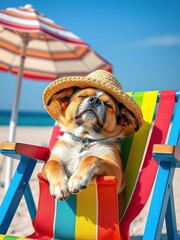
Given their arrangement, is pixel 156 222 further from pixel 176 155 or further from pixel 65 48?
pixel 65 48

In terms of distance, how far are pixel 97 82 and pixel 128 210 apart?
2.20 ft

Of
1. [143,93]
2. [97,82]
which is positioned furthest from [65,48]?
[97,82]

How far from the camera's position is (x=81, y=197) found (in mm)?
1848

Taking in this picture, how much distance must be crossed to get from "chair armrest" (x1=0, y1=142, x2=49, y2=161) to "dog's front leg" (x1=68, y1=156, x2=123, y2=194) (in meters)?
0.39

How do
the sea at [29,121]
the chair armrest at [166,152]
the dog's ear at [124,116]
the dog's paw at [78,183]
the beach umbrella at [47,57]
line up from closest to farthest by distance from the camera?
the chair armrest at [166,152] < the dog's paw at [78,183] < the dog's ear at [124,116] < the beach umbrella at [47,57] < the sea at [29,121]

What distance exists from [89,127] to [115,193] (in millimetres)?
443

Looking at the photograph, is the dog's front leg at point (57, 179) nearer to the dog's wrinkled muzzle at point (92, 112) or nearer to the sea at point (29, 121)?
the dog's wrinkled muzzle at point (92, 112)

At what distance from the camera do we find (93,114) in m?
2.05

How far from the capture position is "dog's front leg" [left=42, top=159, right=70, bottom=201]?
5.68ft

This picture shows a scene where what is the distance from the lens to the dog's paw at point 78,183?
1.72m

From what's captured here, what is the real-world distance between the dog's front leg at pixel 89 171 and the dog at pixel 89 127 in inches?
0.9

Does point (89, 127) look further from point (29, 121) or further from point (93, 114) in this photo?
point (29, 121)

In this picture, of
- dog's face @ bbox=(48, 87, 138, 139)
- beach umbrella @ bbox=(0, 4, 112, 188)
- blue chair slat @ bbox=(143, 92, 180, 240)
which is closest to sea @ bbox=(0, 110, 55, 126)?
beach umbrella @ bbox=(0, 4, 112, 188)

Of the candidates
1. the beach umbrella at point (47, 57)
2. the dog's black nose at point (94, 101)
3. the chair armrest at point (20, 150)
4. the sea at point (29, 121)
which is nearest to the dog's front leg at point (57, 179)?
the chair armrest at point (20, 150)
